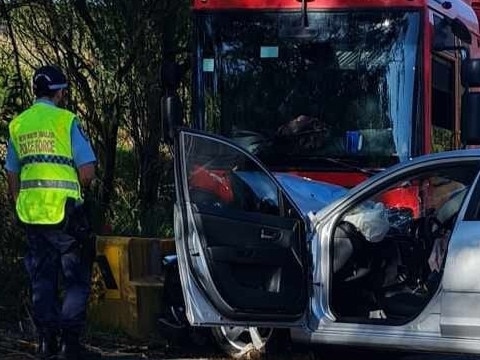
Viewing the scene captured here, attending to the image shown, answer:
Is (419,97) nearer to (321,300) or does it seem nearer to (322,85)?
(322,85)

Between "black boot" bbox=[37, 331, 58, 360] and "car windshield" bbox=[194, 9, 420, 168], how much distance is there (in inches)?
101

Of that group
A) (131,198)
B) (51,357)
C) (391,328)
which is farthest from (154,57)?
(391,328)

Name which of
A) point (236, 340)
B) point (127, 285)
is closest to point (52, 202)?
point (127, 285)

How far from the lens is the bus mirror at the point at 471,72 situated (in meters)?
7.95

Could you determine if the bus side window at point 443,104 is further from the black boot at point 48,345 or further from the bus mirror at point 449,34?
the black boot at point 48,345

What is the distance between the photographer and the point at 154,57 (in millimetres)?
11570

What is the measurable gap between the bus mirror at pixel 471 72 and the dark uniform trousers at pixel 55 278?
318 cm

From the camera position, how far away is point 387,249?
6.68 meters

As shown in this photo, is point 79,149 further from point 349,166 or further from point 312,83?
point 312,83

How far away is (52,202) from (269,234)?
1438 millimetres

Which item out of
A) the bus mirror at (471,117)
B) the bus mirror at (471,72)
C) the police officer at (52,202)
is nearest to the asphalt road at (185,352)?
the police officer at (52,202)

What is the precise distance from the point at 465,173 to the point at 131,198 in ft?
18.2

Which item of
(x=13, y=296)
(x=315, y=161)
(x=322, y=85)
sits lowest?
(x=13, y=296)

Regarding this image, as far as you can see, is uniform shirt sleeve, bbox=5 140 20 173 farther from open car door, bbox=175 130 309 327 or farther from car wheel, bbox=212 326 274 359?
car wheel, bbox=212 326 274 359
